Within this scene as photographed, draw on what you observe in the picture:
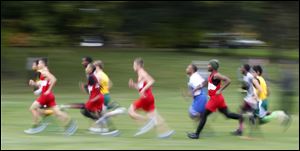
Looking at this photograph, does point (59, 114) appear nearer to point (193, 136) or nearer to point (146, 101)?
point (146, 101)

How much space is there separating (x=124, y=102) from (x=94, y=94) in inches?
267

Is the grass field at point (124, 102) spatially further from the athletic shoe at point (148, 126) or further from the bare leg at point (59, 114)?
the bare leg at point (59, 114)

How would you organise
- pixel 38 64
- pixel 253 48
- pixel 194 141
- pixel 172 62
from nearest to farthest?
pixel 194 141, pixel 38 64, pixel 172 62, pixel 253 48

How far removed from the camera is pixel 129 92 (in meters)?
22.4

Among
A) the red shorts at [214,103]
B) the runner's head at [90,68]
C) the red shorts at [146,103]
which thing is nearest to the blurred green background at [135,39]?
the red shorts at [146,103]

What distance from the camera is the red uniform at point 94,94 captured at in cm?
1296

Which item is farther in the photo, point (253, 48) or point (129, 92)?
point (253, 48)

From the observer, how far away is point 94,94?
42.7 feet

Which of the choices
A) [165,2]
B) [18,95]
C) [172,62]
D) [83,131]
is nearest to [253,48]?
[172,62]

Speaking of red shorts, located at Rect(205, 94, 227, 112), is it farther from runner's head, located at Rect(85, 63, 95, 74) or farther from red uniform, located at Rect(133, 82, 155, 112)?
runner's head, located at Rect(85, 63, 95, 74)

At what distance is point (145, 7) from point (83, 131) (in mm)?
10236

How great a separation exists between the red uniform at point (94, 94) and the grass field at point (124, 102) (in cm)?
51

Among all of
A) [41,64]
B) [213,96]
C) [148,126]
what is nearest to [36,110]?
[41,64]

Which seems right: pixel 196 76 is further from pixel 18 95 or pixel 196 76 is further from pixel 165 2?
pixel 165 2
